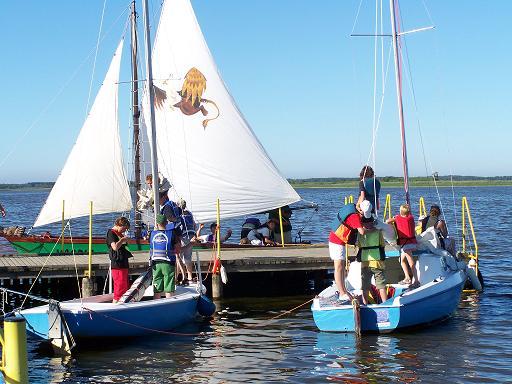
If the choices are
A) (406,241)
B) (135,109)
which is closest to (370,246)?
(406,241)

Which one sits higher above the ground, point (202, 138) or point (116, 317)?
point (202, 138)

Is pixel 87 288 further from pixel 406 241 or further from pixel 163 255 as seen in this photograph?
pixel 406 241

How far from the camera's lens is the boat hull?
13109 millimetres

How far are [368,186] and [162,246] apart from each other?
421cm

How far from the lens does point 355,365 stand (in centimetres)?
1241

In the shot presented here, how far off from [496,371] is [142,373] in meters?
5.67

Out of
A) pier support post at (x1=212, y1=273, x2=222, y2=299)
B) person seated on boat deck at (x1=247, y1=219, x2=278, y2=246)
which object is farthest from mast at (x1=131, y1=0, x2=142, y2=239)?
pier support post at (x1=212, y1=273, x2=222, y2=299)

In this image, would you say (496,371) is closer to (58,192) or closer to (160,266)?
(160,266)

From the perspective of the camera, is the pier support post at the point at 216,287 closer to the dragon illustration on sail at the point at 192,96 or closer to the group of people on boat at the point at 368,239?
the group of people on boat at the point at 368,239

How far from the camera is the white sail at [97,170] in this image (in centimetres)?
2136

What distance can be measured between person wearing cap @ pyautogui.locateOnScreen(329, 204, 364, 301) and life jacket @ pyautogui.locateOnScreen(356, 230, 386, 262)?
0.30 metres

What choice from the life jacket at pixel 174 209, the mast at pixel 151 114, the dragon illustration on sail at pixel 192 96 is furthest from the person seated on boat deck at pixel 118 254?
the dragon illustration on sail at pixel 192 96

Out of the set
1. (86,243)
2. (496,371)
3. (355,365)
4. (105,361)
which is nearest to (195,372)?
(105,361)

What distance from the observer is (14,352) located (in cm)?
698
